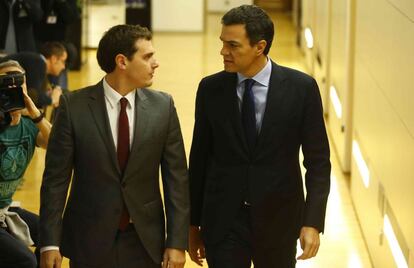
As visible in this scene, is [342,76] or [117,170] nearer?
[117,170]

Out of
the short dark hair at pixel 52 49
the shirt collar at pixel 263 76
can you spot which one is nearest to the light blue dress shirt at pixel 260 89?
the shirt collar at pixel 263 76

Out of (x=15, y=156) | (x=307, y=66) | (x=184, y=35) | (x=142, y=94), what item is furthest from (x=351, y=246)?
(x=184, y=35)

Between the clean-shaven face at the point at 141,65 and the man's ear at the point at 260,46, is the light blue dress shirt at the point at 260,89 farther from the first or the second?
the clean-shaven face at the point at 141,65

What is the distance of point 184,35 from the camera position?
1955 centimetres

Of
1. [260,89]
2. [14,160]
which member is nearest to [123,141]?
[260,89]

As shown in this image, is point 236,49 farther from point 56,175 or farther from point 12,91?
point 12,91

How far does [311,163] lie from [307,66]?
1110 centimetres


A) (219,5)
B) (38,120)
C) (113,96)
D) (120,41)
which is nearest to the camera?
(120,41)

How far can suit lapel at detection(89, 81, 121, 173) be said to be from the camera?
14.1 feet

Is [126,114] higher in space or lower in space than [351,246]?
higher

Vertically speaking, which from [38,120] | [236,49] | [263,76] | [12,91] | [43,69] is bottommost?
[43,69]

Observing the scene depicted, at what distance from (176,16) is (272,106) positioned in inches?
614

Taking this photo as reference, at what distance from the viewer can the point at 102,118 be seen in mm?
4312

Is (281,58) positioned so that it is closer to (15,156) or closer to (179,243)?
(15,156)
